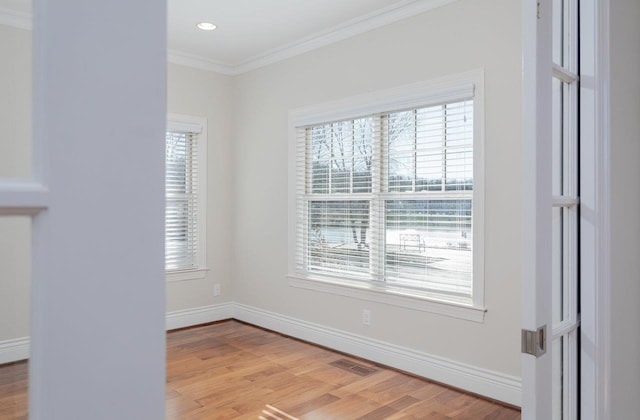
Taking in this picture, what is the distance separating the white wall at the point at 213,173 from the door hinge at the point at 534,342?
13.4 ft

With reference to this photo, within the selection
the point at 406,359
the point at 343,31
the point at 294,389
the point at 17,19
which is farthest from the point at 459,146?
the point at 17,19

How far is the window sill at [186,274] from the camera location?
4645mm

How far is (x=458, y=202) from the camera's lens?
10.7 feet

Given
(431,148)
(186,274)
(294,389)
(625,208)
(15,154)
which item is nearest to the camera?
(15,154)

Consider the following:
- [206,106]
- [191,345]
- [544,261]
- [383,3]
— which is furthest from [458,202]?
[206,106]

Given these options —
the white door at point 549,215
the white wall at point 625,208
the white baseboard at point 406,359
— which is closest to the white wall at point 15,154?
the white door at point 549,215

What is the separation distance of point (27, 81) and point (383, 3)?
11.5 ft

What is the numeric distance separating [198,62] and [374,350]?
3.39 m

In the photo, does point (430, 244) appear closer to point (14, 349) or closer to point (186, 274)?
point (186, 274)

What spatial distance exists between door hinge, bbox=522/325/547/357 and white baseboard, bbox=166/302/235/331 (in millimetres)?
4025

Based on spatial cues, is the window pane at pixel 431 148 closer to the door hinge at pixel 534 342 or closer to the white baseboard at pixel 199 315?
the door hinge at pixel 534 342

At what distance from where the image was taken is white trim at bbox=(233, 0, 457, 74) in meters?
3.41

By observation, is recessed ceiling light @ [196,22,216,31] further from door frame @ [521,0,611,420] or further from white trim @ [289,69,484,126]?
door frame @ [521,0,611,420]

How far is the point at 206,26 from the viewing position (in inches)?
155
